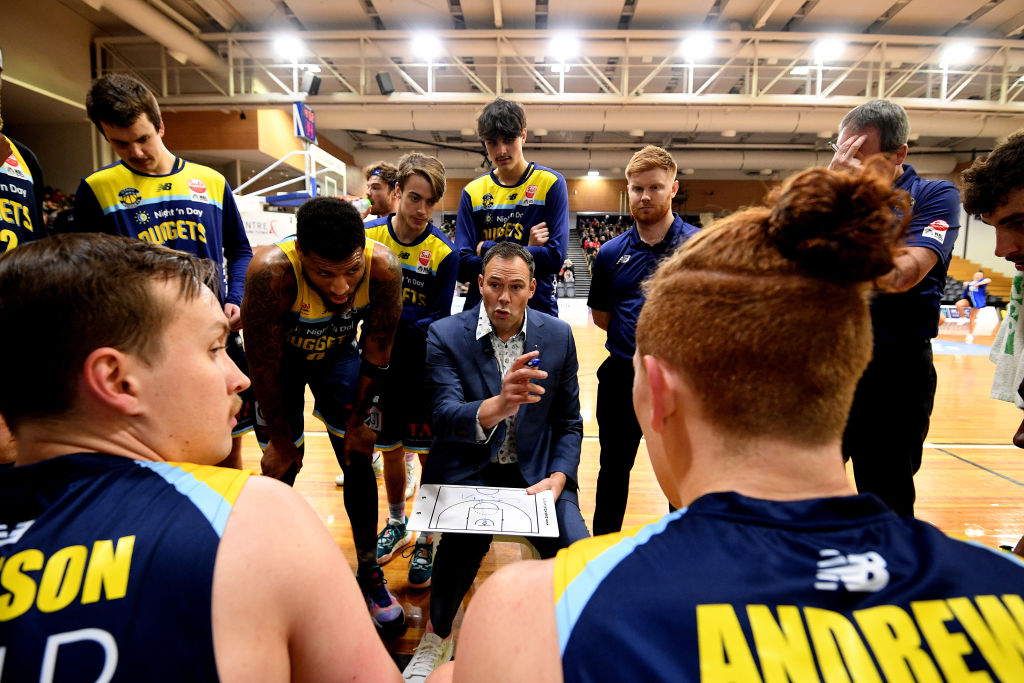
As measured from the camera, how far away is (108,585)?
610 mm

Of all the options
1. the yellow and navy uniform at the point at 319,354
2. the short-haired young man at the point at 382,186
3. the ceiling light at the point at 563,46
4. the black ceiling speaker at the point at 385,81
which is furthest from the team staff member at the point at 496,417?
the black ceiling speaker at the point at 385,81

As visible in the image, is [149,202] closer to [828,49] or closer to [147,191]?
[147,191]

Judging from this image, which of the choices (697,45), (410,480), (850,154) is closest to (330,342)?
(410,480)

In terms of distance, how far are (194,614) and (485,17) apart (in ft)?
38.2

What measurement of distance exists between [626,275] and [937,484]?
2.90m

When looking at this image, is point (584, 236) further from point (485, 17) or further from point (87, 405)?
point (87, 405)

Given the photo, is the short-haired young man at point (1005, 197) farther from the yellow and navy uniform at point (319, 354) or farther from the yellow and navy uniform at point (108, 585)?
the yellow and navy uniform at point (319, 354)

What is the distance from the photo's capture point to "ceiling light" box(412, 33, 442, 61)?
9.74 metres

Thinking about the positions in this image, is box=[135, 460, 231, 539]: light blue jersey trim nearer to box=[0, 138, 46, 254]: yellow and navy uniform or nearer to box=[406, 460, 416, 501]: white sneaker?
box=[0, 138, 46, 254]: yellow and navy uniform

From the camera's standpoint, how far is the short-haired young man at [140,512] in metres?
0.60

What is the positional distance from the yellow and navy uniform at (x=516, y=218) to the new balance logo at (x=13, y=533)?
7.48ft

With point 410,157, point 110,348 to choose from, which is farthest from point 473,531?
point 410,157

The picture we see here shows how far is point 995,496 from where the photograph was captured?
338 cm

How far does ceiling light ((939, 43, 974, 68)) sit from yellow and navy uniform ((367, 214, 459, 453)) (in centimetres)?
1240
